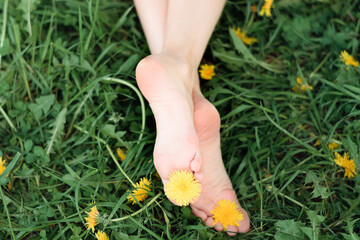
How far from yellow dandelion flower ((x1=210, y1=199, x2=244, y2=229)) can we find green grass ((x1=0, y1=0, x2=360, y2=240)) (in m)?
0.06

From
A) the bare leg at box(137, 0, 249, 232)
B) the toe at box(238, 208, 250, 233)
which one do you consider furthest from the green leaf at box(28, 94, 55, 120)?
the toe at box(238, 208, 250, 233)

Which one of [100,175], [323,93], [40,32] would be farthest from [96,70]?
[323,93]

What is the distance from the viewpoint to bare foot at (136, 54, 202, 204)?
110cm

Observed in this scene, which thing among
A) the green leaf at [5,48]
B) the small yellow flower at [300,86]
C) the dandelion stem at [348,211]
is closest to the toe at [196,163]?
the dandelion stem at [348,211]

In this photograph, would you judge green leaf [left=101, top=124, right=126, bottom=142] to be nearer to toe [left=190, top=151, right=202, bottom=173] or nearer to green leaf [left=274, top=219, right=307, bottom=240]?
toe [left=190, top=151, right=202, bottom=173]

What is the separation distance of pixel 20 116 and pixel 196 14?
81 centimetres

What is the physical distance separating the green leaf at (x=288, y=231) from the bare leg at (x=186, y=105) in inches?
4.8

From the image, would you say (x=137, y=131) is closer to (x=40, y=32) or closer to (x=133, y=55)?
(x=133, y=55)

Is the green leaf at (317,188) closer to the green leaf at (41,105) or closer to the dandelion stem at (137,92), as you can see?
the dandelion stem at (137,92)

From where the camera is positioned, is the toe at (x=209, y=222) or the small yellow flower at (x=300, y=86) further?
the small yellow flower at (x=300, y=86)

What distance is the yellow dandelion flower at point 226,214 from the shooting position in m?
1.23

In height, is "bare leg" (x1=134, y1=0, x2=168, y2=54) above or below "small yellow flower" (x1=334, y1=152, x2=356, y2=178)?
above

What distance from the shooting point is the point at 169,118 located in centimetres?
112

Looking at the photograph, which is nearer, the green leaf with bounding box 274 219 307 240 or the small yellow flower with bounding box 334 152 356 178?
the green leaf with bounding box 274 219 307 240
